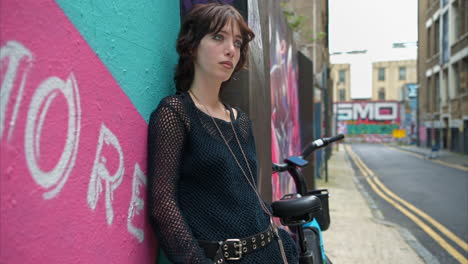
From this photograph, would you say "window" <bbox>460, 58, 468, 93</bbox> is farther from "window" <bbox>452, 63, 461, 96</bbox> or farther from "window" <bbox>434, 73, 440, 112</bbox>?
"window" <bbox>434, 73, 440, 112</bbox>

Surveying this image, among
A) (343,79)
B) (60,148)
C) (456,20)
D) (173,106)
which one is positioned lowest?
(60,148)

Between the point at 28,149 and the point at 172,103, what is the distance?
0.57m

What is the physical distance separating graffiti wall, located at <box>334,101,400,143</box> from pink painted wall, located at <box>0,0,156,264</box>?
159 feet

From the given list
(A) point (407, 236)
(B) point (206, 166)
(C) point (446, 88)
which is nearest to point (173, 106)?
(B) point (206, 166)

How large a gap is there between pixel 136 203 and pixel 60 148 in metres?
0.43

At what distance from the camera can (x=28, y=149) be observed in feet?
2.57

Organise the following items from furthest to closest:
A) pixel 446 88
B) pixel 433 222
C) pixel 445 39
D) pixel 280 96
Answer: pixel 445 39 → pixel 446 88 → pixel 433 222 → pixel 280 96

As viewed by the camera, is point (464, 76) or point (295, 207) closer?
point (295, 207)

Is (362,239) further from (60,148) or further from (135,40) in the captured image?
(60,148)

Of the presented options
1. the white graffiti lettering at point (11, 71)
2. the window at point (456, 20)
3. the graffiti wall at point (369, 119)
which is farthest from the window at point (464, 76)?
the graffiti wall at point (369, 119)

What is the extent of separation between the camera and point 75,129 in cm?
94

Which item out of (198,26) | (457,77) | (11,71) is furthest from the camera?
(457,77)

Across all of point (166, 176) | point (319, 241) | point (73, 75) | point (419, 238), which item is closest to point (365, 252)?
point (419, 238)

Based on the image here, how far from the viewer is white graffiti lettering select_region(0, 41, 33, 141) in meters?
0.71
